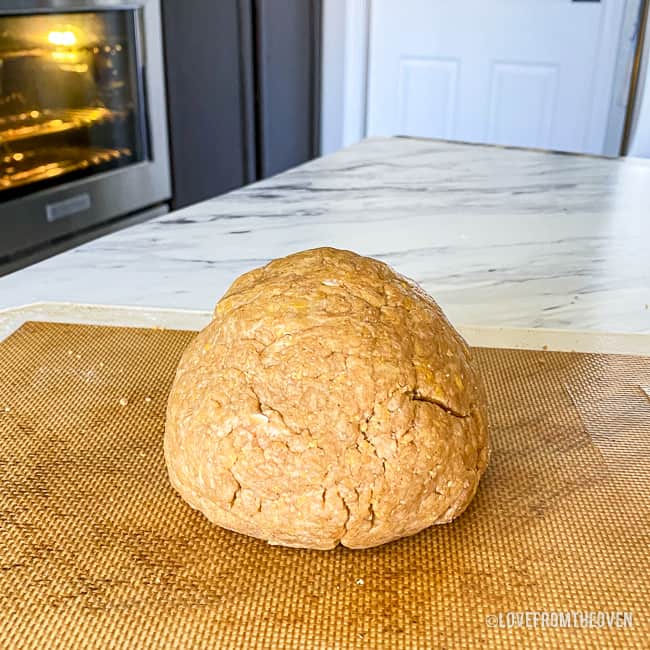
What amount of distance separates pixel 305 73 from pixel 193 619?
274cm

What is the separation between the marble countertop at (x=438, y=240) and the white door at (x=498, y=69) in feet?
4.46

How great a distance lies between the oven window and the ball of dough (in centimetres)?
132

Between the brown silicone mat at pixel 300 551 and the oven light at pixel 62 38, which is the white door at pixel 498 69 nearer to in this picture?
the oven light at pixel 62 38

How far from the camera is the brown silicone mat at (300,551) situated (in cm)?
55

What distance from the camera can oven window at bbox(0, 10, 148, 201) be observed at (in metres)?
1.74

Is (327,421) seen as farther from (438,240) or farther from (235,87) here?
(235,87)

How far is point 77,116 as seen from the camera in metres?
1.94

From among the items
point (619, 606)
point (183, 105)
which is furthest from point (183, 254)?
point (183, 105)

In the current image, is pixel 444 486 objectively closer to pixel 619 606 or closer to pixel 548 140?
pixel 619 606

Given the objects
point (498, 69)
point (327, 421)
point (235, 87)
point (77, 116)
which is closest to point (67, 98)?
point (77, 116)

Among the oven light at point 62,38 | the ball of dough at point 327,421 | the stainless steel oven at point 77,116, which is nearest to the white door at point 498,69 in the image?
the stainless steel oven at point 77,116

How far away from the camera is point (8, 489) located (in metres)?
0.69

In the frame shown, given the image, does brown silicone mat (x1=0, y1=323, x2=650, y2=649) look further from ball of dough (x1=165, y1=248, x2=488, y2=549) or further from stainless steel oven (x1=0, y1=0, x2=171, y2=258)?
stainless steel oven (x1=0, y1=0, x2=171, y2=258)

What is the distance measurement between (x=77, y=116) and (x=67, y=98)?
2.2 inches
